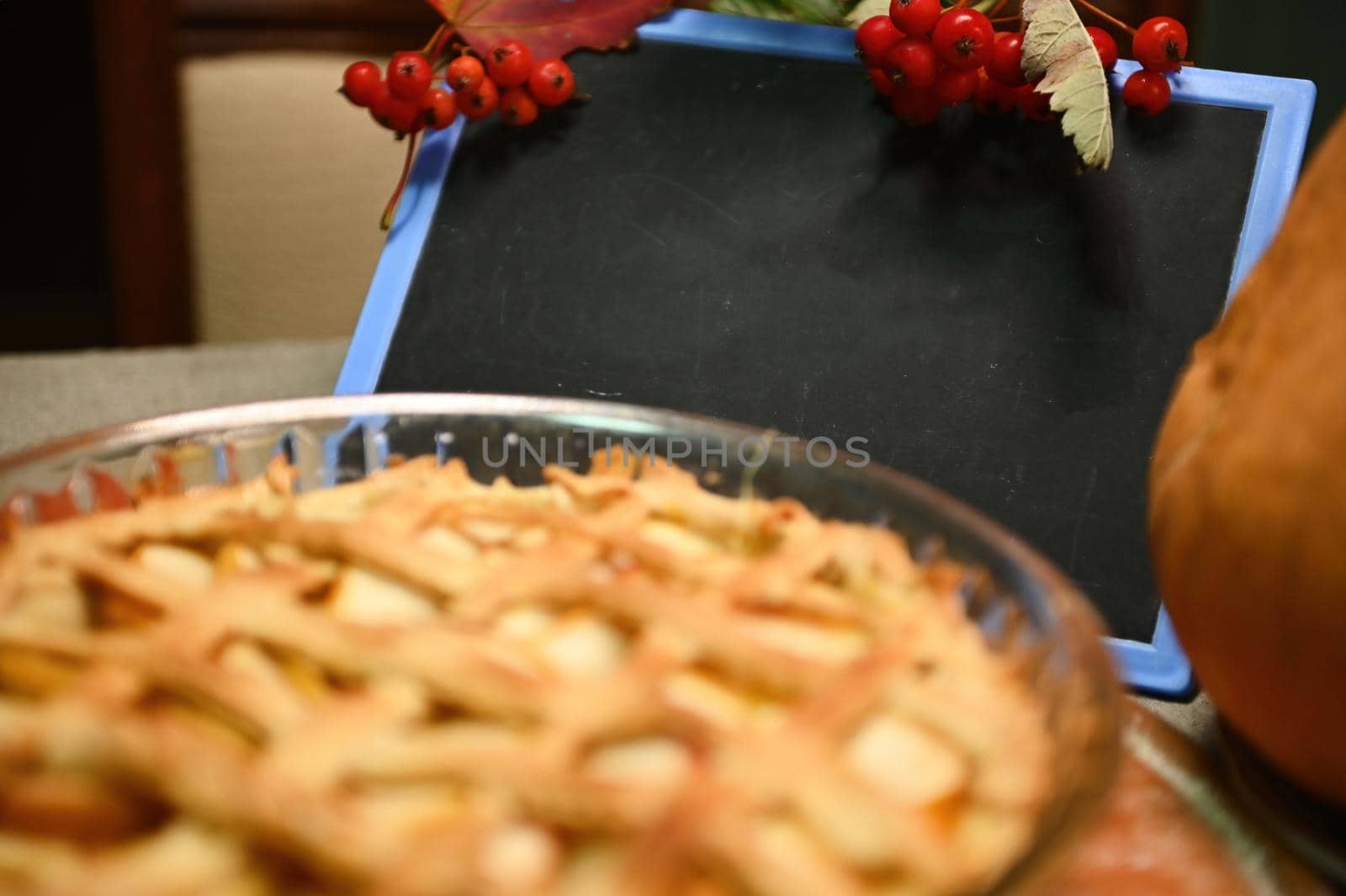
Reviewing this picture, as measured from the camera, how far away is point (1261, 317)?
0.34 m

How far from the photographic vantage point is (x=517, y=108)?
1.96 feet

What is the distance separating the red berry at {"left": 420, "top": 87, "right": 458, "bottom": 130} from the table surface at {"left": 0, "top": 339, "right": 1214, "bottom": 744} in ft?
0.63

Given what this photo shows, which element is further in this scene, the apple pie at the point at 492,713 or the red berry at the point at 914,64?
the red berry at the point at 914,64

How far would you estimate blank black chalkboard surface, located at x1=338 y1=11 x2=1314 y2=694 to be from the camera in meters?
0.50

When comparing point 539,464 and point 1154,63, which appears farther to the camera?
point 1154,63

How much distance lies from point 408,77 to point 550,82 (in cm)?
7

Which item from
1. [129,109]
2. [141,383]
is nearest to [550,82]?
[141,383]

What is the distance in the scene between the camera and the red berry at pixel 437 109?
604 millimetres

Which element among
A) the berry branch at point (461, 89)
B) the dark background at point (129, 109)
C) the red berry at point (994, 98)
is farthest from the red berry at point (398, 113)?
the dark background at point (129, 109)

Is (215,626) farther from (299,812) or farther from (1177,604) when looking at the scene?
(1177,604)

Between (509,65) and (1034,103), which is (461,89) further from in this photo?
(1034,103)

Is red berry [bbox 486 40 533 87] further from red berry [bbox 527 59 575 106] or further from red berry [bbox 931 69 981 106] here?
red berry [bbox 931 69 981 106]

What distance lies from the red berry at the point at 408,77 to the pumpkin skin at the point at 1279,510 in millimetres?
419

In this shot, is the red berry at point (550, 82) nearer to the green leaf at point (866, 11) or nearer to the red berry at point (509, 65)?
the red berry at point (509, 65)
